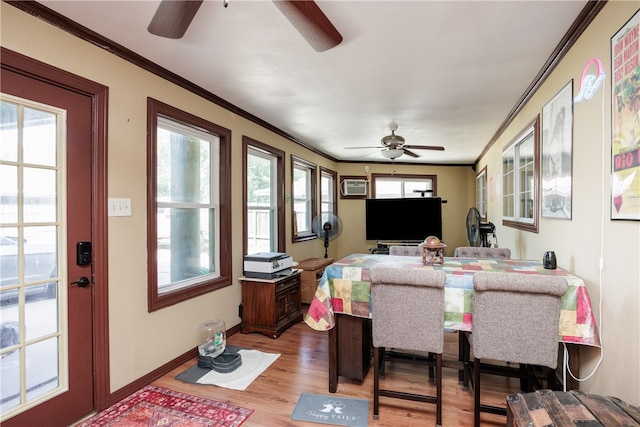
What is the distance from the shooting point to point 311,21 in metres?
1.51

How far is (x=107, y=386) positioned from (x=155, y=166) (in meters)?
1.55

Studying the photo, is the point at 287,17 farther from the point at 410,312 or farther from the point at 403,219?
the point at 403,219

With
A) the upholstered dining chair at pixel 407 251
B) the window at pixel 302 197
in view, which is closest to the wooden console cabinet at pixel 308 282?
the window at pixel 302 197

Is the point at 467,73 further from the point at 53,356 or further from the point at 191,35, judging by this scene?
the point at 53,356

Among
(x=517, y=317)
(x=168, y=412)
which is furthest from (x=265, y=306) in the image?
(x=517, y=317)

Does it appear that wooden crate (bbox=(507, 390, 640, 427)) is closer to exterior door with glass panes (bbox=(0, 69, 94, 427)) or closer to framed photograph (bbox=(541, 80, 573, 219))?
framed photograph (bbox=(541, 80, 573, 219))

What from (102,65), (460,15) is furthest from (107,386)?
(460,15)

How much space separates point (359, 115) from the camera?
376 cm

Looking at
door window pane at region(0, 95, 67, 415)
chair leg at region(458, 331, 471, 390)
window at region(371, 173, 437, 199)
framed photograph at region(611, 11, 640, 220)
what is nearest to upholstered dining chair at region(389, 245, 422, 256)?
chair leg at region(458, 331, 471, 390)

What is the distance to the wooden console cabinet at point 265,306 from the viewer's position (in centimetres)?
344

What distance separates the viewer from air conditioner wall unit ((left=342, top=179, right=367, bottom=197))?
6.91 metres

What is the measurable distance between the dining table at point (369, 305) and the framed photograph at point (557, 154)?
0.46 metres

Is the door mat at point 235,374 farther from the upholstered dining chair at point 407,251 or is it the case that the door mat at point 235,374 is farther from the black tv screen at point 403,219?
the black tv screen at point 403,219

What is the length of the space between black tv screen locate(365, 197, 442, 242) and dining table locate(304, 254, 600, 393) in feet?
11.1
